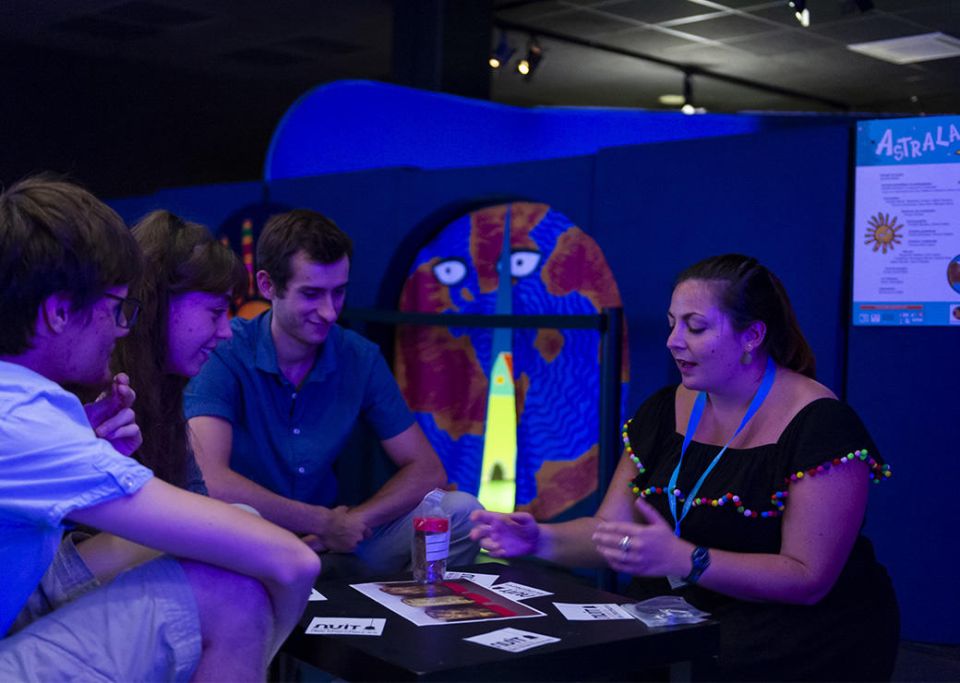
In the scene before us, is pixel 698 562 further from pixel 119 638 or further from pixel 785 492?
pixel 119 638

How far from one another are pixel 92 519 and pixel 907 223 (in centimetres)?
256

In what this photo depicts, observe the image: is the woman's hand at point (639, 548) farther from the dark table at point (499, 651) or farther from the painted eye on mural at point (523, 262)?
the painted eye on mural at point (523, 262)

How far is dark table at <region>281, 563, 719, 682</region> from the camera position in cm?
159

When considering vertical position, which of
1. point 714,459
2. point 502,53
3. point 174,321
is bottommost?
point 714,459

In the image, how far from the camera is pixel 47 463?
1356 mm

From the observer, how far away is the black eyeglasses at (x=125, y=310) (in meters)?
1.55

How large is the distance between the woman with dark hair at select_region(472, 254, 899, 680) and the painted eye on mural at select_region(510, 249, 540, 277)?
172 cm

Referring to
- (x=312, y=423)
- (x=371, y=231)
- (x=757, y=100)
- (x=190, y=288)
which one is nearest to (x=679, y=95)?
(x=757, y=100)

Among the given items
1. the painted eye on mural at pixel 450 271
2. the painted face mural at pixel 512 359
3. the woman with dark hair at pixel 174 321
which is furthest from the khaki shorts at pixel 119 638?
the painted eye on mural at pixel 450 271

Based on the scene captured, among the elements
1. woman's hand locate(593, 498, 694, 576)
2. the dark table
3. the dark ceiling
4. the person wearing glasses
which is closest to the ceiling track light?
the dark ceiling

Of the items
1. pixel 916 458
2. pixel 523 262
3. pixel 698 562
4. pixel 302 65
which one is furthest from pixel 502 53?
pixel 698 562

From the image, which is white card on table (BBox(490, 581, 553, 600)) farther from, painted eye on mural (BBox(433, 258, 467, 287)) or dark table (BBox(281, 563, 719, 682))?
painted eye on mural (BBox(433, 258, 467, 287))

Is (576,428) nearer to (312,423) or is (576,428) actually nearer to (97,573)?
(312,423)

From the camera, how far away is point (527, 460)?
412cm
